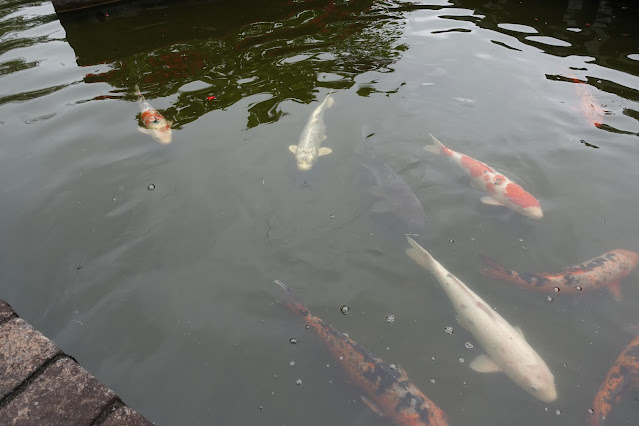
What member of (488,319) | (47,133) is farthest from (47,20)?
(488,319)

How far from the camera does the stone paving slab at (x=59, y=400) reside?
249 cm

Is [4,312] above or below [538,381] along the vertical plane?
above

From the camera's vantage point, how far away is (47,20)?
421 inches

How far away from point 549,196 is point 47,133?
24.4 ft

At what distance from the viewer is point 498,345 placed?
3.61m

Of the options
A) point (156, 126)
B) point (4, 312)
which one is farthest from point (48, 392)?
point (156, 126)

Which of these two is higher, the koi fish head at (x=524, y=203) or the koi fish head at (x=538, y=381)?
the koi fish head at (x=524, y=203)

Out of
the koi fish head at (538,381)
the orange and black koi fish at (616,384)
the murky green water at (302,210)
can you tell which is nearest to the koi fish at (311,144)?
the murky green water at (302,210)

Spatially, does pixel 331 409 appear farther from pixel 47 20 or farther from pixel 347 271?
pixel 47 20

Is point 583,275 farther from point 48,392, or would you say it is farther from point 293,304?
point 48,392

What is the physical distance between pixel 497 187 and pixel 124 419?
4.48 meters

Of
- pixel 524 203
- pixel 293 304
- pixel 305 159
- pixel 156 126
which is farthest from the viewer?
pixel 156 126

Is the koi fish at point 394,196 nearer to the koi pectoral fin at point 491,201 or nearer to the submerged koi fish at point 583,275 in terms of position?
the koi pectoral fin at point 491,201

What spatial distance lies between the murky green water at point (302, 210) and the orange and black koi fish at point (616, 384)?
0.08 meters
